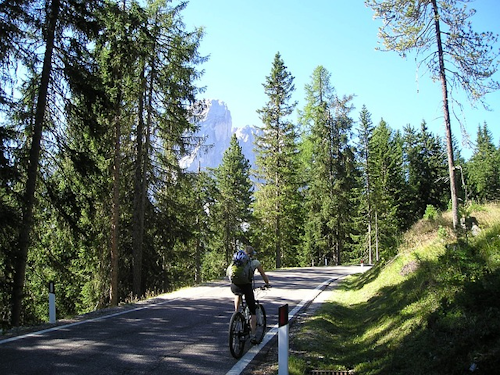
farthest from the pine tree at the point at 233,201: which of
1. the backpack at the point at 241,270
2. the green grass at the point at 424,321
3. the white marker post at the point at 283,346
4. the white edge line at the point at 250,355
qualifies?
the white marker post at the point at 283,346

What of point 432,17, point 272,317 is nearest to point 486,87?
point 432,17

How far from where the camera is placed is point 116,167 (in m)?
18.4

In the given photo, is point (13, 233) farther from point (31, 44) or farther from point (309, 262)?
point (309, 262)

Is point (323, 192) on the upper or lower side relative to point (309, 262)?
upper

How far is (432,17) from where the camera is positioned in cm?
1339

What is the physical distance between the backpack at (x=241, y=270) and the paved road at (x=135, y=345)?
117cm

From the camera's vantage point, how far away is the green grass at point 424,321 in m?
4.66

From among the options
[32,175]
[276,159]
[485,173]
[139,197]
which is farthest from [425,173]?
[32,175]

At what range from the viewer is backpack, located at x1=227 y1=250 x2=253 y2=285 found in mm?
6707

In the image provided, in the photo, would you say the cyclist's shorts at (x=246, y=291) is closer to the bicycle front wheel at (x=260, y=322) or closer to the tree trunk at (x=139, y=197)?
the bicycle front wheel at (x=260, y=322)

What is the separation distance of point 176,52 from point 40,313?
1813 cm

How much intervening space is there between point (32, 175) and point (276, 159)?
23573 mm

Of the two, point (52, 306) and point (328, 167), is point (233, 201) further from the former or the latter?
point (52, 306)

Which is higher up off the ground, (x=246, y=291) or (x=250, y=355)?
(x=246, y=291)
